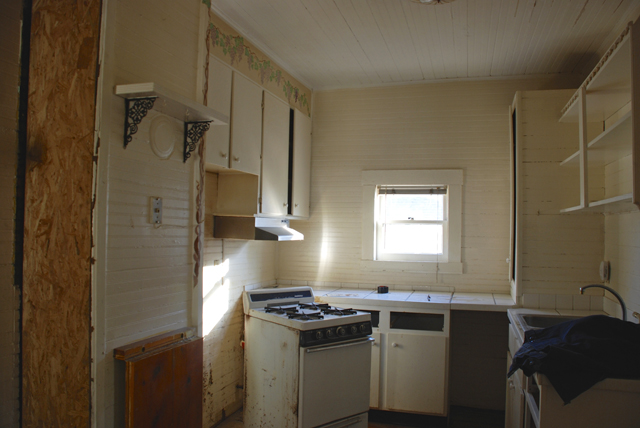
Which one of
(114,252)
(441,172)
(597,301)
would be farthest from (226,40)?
(597,301)

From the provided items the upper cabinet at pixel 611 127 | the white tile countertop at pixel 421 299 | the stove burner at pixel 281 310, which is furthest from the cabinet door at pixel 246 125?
the upper cabinet at pixel 611 127

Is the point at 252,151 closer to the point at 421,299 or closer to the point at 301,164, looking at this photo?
the point at 301,164

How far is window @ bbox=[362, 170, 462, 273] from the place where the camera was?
4.29 m

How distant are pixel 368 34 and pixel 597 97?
1.56 m

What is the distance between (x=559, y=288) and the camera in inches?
138

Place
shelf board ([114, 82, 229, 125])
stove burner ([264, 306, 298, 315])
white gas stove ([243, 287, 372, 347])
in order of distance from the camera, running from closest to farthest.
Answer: shelf board ([114, 82, 229, 125]) < white gas stove ([243, 287, 372, 347]) < stove burner ([264, 306, 298, 315])

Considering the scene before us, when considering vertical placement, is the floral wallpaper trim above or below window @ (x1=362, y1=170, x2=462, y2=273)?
above

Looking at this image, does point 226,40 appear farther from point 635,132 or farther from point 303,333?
point 635,132

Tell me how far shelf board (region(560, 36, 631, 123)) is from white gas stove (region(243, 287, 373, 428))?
1997 mm

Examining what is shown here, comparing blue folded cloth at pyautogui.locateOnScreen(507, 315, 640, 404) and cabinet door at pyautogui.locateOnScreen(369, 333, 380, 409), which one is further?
cabinet door at pyautogui.locateOnScreen(369, 333, 380, 409)

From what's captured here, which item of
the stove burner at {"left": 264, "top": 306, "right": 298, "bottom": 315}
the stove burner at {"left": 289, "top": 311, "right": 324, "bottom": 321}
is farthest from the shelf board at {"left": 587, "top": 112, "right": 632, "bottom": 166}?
the stove burner at {"left": 264, "top": 306, "right": 298, "bottom": 315}

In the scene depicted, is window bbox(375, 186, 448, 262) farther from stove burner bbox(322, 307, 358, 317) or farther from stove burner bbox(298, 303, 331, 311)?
stove burner bbox(322, 307, 358, 317)

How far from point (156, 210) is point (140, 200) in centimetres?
10

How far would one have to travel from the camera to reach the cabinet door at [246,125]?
3.23 m
